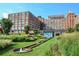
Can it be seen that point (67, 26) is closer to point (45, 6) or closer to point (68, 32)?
point (68, 32)

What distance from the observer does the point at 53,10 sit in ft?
11.2

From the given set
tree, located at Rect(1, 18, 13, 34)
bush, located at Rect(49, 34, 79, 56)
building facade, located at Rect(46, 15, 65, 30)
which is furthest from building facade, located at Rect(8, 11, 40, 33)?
bush, located at Rect(49, 34, 79, 56)

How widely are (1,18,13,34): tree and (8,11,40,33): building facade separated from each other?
0.05 meters

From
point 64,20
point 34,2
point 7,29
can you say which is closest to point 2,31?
point 7,29

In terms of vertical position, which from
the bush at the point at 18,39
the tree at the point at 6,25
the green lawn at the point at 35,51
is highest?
the tree at the point at 6,25

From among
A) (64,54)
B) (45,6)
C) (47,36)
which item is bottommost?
(64,54)

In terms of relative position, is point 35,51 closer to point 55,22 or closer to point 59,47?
point 59,47

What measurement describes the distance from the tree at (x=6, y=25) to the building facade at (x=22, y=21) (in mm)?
53

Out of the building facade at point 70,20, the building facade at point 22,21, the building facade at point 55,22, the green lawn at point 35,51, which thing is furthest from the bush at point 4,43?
the building facade at point 70,20

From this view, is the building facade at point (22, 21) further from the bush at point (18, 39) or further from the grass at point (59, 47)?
the grass at point (59, 47)

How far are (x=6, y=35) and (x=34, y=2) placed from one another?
0.67 m

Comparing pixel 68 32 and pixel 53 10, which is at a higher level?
pixel 53 10

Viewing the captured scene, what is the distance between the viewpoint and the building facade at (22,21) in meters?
3.42

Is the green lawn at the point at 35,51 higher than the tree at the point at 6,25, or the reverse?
the tree at the point at 6,25
